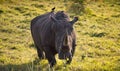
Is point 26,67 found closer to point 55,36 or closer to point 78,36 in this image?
point 55,36

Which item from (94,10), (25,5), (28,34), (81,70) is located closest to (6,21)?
(28,34)

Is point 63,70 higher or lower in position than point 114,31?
higher

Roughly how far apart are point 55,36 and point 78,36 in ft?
15.4

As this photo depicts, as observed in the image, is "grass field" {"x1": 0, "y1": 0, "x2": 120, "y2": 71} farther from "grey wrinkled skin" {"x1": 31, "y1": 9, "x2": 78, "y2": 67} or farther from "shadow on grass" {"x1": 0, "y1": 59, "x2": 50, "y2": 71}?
"grey wrinkled skin" {"x1": 31, "y1": 9, "x2": 78, "y2": 67}

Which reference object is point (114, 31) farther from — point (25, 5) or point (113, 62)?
point (25, 5)

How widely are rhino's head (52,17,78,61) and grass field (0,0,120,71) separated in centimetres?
65

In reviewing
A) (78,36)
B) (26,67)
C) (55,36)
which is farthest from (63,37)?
(78,36)

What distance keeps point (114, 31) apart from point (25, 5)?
5870 millimetres

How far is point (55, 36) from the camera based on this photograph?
719 cm

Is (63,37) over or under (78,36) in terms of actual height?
over

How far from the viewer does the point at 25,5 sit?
1700 centimetres

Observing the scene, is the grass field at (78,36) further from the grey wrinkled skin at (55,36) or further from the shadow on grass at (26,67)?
the grey wrinkled skin at (55,36)

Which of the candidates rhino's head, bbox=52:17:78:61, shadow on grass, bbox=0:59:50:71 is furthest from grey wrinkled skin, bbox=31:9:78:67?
shadow on grass, bbox=0:59:50:71

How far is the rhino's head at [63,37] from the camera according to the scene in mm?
6457
